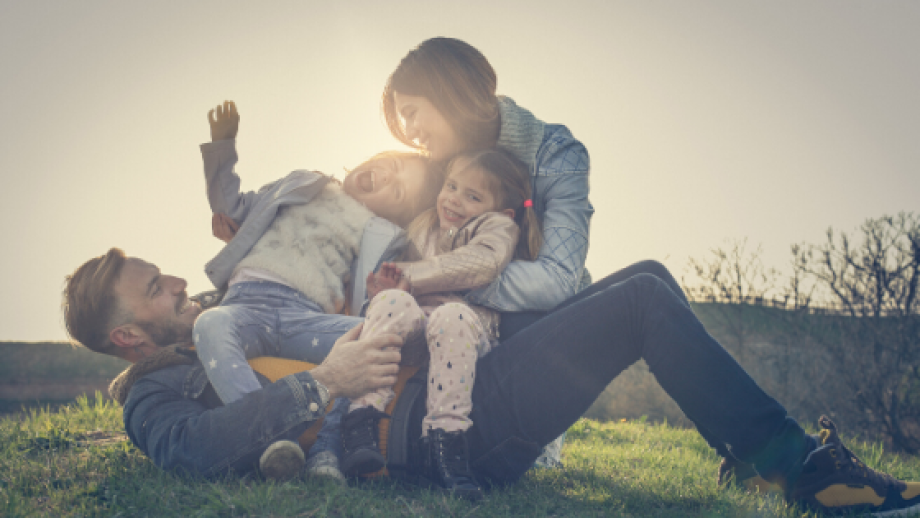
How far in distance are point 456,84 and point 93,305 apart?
6.86 ft

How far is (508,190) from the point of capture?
10.7 feet

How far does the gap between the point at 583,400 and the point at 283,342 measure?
A: 1.37 metres

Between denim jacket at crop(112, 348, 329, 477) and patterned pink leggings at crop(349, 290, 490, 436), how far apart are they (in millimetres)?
212

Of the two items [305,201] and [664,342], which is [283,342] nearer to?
[305,201]

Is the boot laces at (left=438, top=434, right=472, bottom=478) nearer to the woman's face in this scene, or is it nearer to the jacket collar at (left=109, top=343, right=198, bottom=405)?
the jacket collar at (left=109, top=343, right=198, bottom=405)

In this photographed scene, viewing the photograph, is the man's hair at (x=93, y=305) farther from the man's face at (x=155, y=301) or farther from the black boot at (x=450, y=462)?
the black boot at (x=450, y=462)

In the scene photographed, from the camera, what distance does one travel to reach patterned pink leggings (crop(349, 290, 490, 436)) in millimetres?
2330

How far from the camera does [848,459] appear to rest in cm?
229

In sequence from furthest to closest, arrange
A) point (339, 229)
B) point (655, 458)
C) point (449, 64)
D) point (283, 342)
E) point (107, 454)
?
point (655, 458)
point (449, 64)
point (339, 229)
point (107, 454)
point (283, 342)

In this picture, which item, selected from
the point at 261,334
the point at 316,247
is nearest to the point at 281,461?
the point at 261,334

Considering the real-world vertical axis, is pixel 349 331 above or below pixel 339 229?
below

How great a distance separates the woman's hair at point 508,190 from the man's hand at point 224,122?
1044mm

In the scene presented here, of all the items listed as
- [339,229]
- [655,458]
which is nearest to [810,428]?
[655,458]

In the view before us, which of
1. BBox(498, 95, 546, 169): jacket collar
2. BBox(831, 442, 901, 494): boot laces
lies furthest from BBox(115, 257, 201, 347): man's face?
BBox(831, 442, 901, 494): boot laces
